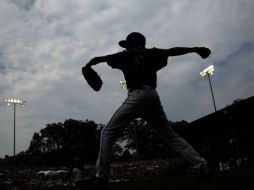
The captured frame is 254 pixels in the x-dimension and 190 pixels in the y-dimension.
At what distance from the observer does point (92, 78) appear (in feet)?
16.5

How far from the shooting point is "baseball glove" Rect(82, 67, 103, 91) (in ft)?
16.2

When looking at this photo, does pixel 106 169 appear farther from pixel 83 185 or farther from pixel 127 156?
pixel 127 156

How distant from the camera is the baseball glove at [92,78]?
16.2ft

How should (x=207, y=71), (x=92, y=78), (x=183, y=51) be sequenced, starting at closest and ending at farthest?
(x=183, y=51) → (x=92, y=78) → (x=207, y=71)

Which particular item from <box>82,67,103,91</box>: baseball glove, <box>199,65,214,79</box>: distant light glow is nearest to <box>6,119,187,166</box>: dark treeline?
<box>199,65,214,79</box>: distant light glow

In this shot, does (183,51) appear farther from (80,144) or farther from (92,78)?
(80,144)

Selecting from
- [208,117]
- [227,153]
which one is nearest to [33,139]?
[227,153]

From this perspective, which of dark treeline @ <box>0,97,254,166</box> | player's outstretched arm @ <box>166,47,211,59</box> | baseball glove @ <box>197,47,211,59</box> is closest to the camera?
player's outstretched arm @ <box>166,47,211,59</box>

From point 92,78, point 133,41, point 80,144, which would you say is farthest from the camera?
point 80,144

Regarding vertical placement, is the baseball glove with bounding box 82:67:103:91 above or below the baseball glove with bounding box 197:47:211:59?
below

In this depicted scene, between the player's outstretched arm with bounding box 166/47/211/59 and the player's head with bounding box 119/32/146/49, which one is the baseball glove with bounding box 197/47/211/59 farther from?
the player's head with bounding box 119/32/146/49

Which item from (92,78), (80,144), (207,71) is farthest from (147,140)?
(92,78)

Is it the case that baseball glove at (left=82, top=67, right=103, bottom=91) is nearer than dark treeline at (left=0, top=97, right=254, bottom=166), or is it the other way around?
baseball glove at (left=82, top=67, right=103, bottom=91)

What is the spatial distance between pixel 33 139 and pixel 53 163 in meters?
40.6
